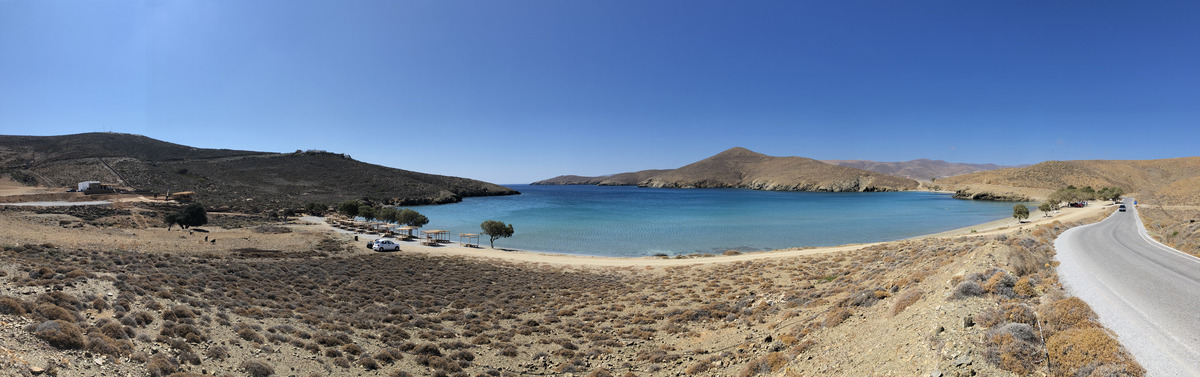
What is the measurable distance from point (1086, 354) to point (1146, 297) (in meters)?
5.83

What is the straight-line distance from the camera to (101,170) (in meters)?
69.7

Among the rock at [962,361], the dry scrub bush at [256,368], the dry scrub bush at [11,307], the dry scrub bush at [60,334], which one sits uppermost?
the dry scrub bush at [11,307]

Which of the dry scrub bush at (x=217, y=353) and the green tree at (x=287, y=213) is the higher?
the green tree at (x=287, y=213)

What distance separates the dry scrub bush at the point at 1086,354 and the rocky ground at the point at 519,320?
0.02 meters

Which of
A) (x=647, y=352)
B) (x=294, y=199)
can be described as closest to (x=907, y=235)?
(x=647, y=352)

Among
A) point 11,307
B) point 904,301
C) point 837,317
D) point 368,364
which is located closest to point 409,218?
point 368,364

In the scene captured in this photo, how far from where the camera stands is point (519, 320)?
13945mm

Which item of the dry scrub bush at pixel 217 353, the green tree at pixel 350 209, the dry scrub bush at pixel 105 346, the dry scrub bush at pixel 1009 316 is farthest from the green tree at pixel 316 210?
the dry scrub bush at pixel 1009 316

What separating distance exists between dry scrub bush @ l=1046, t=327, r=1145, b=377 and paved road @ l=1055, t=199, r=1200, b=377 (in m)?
0.27

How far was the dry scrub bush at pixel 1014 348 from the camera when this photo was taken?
4.80m

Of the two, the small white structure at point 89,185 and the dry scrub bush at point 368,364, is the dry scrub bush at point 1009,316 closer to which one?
the dry scrub bush at point 368,364

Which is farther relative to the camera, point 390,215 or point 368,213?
point 368,213

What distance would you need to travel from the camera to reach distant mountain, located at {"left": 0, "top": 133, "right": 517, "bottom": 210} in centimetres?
6712

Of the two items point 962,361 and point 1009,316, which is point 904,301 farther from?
point 962,361
